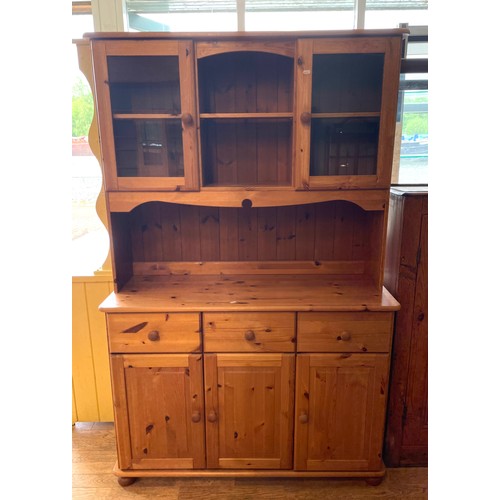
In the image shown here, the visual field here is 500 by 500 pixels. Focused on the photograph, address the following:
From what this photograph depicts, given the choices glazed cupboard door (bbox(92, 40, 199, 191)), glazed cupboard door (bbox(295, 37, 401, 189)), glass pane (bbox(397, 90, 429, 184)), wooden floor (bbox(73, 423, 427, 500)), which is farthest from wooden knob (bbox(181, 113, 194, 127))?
wooden floor (bbox(73, 423, 427, 500))

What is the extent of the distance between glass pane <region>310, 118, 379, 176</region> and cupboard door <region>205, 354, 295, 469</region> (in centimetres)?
80

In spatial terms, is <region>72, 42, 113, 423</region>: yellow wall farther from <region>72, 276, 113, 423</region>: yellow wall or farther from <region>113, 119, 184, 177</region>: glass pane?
<region>113, 119, 184, 177</region>: glass pane

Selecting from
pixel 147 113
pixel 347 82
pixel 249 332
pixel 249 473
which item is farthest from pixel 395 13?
pixel 249 473

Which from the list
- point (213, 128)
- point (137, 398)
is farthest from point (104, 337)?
point (213, 128)

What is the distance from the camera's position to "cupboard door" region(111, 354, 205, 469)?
156 cm

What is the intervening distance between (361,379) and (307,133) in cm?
104

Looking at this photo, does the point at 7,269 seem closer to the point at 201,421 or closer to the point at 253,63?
the point at 201,421

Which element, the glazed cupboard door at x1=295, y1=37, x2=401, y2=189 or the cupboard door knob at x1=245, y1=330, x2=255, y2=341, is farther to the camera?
the cupboard door knob at x1=245, y1=330, x2=255, y2=341

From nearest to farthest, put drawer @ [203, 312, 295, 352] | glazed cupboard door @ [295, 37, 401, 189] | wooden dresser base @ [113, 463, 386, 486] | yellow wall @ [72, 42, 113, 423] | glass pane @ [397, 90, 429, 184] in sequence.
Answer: glazed cupboard door @ [295, 37, 401, 189], drawer @ [203, 312, 295, 352], wooden dresser base @ [113, 463, 386, 486], glass pane @ [397, 90, 429, 184], yellow wall @ [72, 42, 113, 423]

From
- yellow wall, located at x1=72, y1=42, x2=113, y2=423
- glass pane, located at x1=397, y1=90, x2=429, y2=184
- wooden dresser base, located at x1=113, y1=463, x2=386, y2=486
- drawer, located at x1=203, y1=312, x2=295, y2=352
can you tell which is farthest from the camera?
yellow wall, located at x1=72, y1=42, x2=113, y2=423

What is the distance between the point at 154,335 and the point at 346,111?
1194mm

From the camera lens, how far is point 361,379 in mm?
1572

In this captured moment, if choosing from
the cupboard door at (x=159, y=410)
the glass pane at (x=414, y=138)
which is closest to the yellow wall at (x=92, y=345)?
the cupboard door at (x=159, y=410)

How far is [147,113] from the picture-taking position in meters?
1.50
